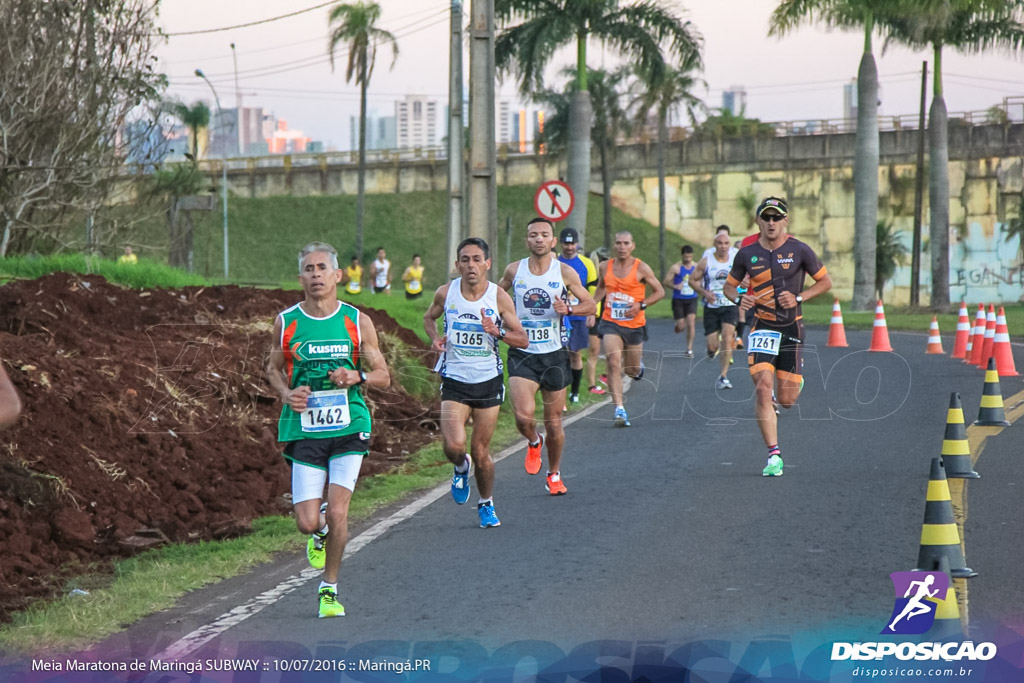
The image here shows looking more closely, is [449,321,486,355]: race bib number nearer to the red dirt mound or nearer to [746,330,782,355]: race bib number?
the red dirt mound

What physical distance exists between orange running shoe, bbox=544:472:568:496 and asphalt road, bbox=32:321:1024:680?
12 centimetres

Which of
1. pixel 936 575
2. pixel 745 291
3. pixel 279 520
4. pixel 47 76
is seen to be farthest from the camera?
pixel 47 76

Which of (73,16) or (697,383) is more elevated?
(73,16)

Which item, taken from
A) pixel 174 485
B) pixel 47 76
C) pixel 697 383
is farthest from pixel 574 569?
pixel 47 76

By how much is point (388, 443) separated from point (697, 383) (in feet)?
22.4

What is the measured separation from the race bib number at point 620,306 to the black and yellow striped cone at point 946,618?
368 inches

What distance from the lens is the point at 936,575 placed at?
636 centimetres

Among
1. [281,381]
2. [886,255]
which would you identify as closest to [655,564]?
[281,381]

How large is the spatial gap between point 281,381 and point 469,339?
2223 mm

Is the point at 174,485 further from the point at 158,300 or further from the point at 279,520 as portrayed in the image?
the point at 158,300

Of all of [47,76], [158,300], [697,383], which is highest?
[47,76]

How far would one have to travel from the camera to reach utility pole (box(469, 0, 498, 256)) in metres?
16.6

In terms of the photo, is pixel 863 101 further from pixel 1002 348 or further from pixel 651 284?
pixel 651 284

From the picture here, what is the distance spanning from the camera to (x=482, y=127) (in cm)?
1695
